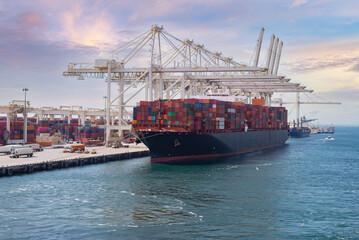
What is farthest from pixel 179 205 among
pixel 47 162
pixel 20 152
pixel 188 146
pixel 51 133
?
pixel 51 133

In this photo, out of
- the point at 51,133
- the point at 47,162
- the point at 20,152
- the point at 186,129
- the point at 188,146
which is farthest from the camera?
the point at 51,133

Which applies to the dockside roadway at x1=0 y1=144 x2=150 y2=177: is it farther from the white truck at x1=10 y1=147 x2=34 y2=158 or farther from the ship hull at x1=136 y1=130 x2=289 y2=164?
the ship hull at x1=136 y1=130 x2=289 y2=164

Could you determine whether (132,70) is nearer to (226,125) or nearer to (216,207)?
(226,125)

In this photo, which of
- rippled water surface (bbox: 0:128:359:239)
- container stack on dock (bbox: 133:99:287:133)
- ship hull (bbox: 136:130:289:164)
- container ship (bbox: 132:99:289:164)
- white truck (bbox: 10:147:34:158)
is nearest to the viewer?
rippled water surface (bbox: 0:128:359:239)

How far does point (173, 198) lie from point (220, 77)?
57042mm

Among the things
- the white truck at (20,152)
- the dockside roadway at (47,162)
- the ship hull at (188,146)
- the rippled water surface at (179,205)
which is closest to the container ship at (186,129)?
the ship hull at (188,146)

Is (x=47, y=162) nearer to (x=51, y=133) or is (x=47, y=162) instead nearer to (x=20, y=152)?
(x=20, y=152)

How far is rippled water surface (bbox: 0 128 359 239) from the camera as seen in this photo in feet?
79.7

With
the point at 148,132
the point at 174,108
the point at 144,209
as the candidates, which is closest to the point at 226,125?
the point at 174,108

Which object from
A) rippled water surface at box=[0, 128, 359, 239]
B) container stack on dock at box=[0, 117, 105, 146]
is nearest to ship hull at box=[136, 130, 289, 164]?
rippled water surface at box=[0, 128, 359, 239]

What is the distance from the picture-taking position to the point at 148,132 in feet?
181

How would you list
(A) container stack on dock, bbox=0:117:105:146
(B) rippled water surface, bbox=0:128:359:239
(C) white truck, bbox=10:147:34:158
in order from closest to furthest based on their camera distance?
(B) rippled water surface, bbox=0:128:359:239
(C) white truck, bbox=10:147:34:158
(A) container stack on dock, bbox=0:117:105:146

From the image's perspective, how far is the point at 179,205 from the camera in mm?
30609

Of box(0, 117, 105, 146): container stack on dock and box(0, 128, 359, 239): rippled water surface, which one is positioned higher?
box(0, 117, 105, 146): container stack on dock
